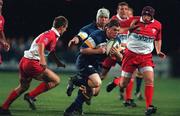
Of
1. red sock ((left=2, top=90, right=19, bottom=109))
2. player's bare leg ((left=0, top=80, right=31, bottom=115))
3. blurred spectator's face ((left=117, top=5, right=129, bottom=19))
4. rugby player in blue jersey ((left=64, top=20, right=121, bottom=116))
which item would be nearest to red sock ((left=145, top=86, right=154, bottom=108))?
rugby player in blue jersey ((left=64, top=20, right=121, bottom=116))

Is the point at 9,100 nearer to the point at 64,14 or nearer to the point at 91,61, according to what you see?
the point at 91,61

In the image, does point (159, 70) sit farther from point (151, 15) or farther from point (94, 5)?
point (151, 15)

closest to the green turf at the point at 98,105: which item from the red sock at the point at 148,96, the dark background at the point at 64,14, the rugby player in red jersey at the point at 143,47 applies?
the red sock at the point at 148,96

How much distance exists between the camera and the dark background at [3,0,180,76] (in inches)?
1241

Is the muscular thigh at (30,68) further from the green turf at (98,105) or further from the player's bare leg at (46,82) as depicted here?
the green turf at (98,105)

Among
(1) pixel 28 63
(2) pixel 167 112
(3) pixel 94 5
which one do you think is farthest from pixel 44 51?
(3) pixel 94 5

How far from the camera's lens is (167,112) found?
12.5 m

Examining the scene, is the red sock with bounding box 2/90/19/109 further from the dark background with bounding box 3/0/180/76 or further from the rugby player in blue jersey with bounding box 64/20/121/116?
the dark background with bounding box 3/0/180/76

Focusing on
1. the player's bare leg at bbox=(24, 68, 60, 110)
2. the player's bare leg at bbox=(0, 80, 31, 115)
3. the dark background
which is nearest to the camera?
the player's bare leg at bbox=(0, 80, 31, 115)

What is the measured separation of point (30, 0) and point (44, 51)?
20.6 metres

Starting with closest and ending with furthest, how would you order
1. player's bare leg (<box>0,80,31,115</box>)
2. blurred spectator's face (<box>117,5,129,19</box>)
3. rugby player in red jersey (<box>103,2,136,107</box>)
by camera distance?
1. player's bare leg (<box>0,80,31,115</box>)
2. rugby player in red jersey (<box>103,2,136,107</box>)
3. blurred spectator's face (<box>117,5,129,19</box>)

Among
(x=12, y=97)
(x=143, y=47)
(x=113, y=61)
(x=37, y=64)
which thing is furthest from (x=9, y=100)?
(x=113, y=61)

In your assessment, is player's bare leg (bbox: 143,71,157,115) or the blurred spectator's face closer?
player's bare leg (bbox: 143,71,157,115)

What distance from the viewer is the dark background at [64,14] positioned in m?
31.5
